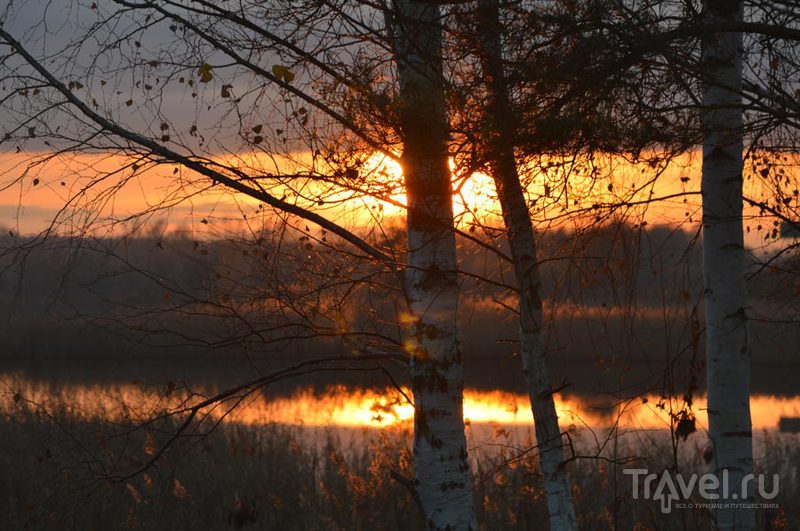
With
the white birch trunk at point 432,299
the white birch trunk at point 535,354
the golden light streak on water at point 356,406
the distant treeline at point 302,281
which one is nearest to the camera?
Answer: the white birch trunk at point 432,299

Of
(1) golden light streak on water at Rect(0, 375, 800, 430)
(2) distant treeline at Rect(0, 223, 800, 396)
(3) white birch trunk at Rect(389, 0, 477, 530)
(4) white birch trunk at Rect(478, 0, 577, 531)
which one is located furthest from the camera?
(1) golden light streak on water at Rect(0, 375, 800, 430)

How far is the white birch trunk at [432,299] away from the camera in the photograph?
4.55 meters

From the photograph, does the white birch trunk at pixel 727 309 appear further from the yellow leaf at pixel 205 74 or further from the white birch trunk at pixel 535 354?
the yellow leaf at pixel 205 74

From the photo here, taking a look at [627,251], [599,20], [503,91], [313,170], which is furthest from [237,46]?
[627,251]

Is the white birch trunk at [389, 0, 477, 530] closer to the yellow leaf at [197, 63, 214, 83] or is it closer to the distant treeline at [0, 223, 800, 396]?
the distant treeline at [0, 223, 800, 396]

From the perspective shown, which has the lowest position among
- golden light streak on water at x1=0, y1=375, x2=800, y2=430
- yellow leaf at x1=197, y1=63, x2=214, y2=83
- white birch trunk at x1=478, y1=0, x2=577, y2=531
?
golden light streak on water at x1=0, y1=375, x2=800, y2=430

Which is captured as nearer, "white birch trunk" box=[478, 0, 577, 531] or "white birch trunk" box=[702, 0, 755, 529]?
"white birch trunk" box=[702, 0, 755, 529]

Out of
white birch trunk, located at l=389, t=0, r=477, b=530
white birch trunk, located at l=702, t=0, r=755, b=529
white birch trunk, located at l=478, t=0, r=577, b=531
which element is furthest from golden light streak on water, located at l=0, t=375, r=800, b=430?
white birch trunk, located at l=389, t=0, r=477, b=530

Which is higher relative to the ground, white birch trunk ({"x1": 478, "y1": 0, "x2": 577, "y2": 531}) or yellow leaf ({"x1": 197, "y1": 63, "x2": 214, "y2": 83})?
yellow leaf ({"x1": 197, "y1": 63, "x2": 214, "y2": 83})

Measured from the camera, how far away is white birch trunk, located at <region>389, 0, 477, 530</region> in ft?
14.9

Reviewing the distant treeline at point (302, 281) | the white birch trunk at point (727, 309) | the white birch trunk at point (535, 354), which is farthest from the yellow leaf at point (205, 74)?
the white birch trunk at point (727, 309)

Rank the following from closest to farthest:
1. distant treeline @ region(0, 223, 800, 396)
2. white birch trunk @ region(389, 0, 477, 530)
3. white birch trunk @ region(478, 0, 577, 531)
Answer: white birch trunk @ region(389, 0, 477, 530) < distant treeline @ region(0, 223, 800, 396) < white birch trunk @ region(478, 0, 577, 531)

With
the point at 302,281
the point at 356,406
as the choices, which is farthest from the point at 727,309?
the point at 356,406

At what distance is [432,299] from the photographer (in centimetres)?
460
